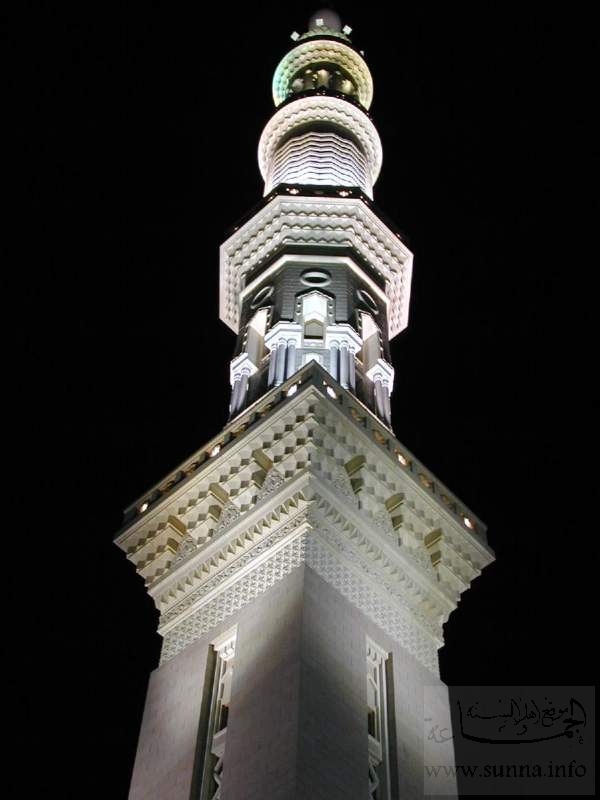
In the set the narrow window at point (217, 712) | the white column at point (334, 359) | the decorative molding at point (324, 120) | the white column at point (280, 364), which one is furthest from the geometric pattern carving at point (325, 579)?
the decorative molding at point (324, 120)

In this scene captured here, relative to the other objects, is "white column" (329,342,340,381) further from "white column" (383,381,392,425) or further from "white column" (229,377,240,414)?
"white column" (229,377,240,414)

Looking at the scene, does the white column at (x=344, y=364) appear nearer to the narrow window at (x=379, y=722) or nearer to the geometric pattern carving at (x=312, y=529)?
the geometric pattern carving at (x=312, y=529)

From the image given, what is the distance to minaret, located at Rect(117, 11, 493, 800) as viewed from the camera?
14422 mm

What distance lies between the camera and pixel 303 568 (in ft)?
52.0

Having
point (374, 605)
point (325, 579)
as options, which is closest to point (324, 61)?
point (374, 605)

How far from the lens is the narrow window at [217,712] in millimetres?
14711

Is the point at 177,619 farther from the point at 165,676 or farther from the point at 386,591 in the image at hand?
the point at 386,591

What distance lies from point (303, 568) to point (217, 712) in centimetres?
220

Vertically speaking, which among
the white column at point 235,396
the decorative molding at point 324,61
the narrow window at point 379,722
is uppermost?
the decorative molding at point 324,61

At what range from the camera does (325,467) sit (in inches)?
680

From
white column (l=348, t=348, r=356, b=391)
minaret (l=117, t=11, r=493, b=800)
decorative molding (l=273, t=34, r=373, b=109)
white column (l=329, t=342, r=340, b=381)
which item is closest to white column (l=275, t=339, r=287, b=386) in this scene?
minaret (l=117, t=11, r=493, b=800)

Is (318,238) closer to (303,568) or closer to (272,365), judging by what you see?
(272,365)

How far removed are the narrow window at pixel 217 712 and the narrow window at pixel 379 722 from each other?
1848 millimetres

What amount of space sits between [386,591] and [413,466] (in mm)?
2259
